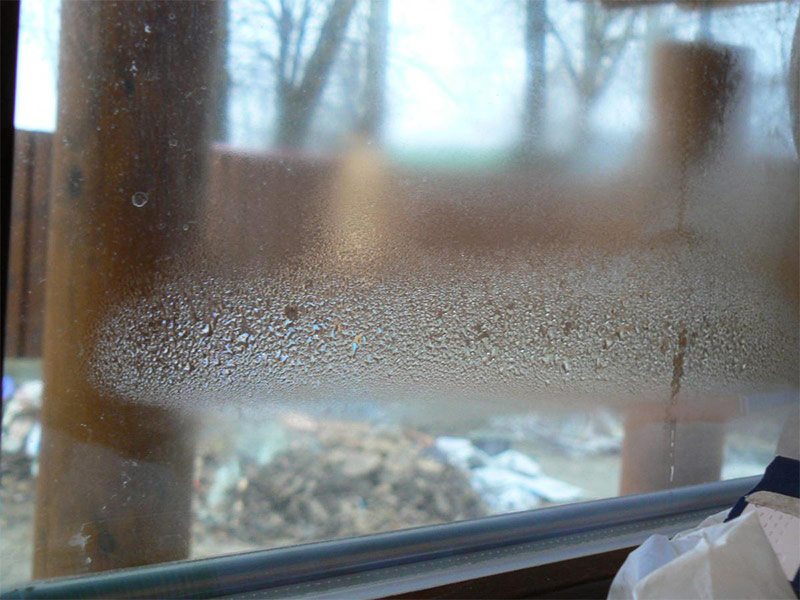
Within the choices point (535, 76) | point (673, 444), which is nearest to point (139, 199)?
point (535, 76)

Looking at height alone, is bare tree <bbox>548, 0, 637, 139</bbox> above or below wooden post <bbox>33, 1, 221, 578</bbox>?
above

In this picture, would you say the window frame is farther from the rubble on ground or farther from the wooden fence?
the wooden fence

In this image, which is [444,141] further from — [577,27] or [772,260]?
[772,260]

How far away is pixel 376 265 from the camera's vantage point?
1086mm

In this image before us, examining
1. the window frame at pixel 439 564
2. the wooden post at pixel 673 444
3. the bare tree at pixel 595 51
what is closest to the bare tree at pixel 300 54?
the bare tree at pixel 595 51

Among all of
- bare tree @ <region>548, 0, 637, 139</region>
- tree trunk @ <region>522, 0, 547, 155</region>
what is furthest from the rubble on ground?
bare tree @ <region>548, 0, 637, 139</region>

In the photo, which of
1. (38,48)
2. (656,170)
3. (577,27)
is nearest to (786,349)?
(656,170)

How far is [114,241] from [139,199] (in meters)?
0.07

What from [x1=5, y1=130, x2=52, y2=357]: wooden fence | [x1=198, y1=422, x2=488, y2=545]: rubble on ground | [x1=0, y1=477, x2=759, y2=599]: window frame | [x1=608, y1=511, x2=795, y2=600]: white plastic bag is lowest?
[x1=0, y1=477, x2=759, y2=599]: window frame

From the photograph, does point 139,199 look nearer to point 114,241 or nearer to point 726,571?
point 114,241

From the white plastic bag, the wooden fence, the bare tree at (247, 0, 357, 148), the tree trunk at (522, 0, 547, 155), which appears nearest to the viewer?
the white plastic bag

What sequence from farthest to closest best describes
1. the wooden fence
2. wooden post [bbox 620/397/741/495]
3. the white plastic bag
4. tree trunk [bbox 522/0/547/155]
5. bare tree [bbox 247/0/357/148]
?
wooden post [bbox 620/397/741/495] → tree trunk [bbox 522/0/547/155] → bare tree [bbox 247/0/357/148] → the wooden fence → the white plastic bag

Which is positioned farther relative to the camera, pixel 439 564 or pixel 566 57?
pixel 566 57

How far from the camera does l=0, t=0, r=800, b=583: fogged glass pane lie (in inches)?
35.1
